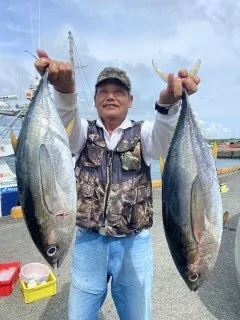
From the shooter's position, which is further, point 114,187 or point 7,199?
point 7,199

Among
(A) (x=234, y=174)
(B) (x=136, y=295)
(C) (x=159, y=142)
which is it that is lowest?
(A) (x=234, y=174)

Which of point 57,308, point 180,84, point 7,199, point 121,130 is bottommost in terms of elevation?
point 7,199

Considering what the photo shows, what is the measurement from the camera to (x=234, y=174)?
14.3 metres

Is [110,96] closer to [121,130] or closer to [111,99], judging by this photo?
[111,99]

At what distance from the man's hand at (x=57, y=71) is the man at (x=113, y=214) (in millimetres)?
248

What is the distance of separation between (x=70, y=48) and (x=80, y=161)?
236cm

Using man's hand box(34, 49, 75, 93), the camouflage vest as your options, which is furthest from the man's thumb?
the camouflage vest

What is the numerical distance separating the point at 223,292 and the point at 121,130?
2827 mm

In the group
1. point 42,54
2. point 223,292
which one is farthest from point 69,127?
point 223,292

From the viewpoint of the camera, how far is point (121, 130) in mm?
2723

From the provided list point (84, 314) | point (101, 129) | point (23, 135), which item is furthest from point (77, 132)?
point (84, 314)

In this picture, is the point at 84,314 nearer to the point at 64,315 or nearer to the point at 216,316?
the point at 64,315

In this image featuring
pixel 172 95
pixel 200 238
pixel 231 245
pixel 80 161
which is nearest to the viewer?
pixel 200 238

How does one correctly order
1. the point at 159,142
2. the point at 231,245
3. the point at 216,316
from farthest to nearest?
the point at 231,245 < the point at 216,316 < the point at 159,142
